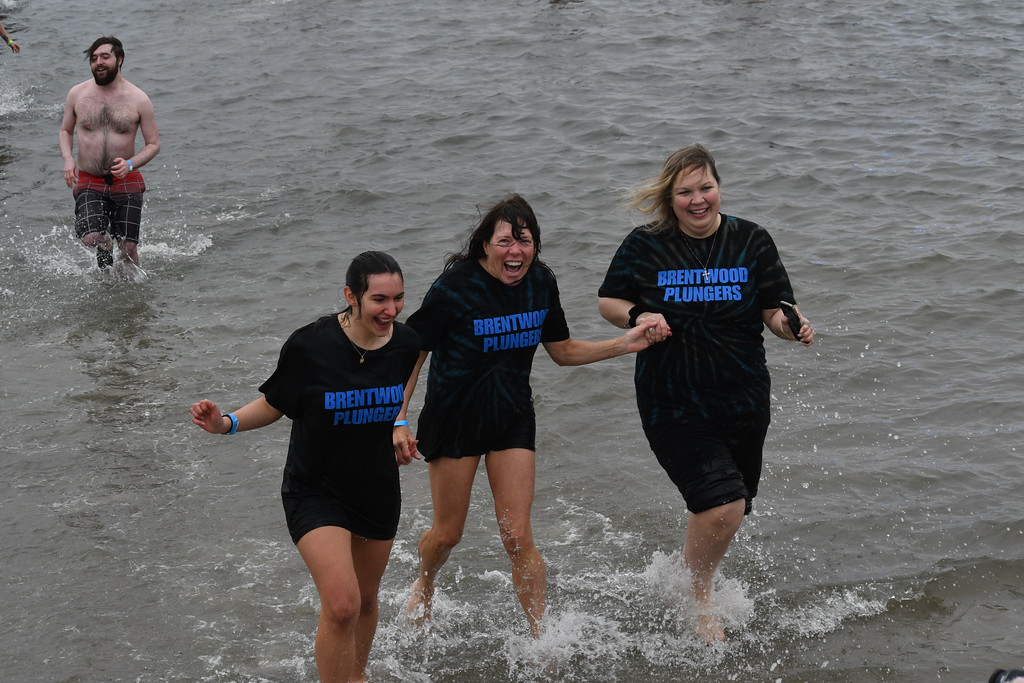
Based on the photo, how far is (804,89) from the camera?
52.8 ft

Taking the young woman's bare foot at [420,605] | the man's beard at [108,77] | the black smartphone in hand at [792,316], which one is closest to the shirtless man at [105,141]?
the man's beard at [108,77]

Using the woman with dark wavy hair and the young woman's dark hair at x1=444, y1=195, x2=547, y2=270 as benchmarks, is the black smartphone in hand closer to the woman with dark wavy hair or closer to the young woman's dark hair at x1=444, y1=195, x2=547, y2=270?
the woman with dark wavy hair

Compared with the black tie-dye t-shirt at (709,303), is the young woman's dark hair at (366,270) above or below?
above

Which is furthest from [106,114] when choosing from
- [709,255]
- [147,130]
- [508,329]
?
[709,255]

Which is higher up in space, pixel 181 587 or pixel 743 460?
pixel 743 460

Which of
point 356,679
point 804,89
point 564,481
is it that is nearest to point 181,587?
point 356,679

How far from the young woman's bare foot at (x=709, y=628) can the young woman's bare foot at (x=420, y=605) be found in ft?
4.40

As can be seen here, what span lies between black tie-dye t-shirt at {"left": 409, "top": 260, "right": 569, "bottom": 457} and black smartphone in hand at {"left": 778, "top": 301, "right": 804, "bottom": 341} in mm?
1041

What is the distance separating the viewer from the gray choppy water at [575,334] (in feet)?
19.4

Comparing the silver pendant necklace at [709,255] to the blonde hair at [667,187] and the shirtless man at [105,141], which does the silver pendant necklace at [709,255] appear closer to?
the blonde hair at [667,187]

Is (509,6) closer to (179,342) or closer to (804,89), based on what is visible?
(804,89)

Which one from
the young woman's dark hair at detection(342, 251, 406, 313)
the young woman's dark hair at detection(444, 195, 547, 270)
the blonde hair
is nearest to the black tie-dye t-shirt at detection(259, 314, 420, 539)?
the young woman's dark hair at detection(342, 251, 406, 313)

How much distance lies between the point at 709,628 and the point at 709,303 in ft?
5.36

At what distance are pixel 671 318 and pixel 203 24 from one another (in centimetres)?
2020
